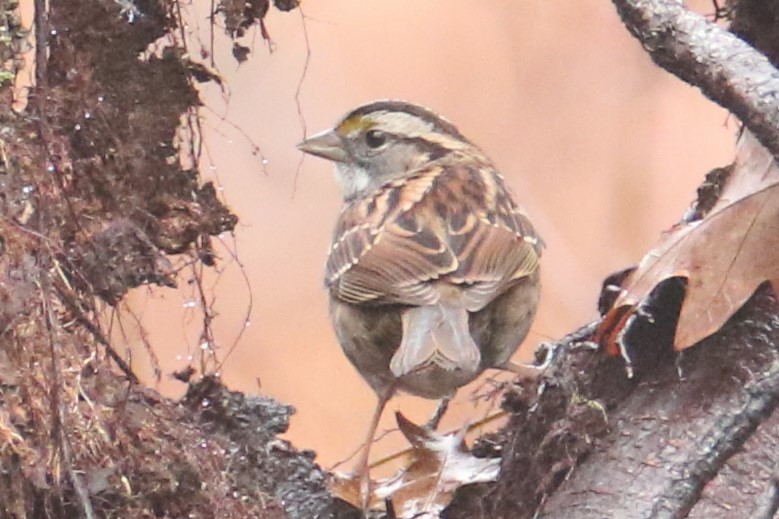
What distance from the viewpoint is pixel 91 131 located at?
3.37 m

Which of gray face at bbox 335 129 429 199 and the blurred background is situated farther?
the blurred background

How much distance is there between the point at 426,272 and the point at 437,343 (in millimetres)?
235

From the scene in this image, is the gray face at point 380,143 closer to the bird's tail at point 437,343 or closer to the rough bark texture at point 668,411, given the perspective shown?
the bird's tail at point 437,343

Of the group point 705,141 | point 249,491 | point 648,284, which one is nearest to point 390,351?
point 249,491

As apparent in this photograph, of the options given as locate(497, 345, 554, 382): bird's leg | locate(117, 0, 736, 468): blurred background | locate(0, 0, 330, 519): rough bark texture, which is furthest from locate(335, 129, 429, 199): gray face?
locate(497, 345, 554, 382): bird's leg

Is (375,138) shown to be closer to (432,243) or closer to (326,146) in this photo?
(326,146)

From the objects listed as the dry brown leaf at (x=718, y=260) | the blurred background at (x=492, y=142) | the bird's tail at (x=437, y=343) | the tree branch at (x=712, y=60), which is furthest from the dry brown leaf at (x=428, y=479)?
the blurred background at (x=492, y=142)

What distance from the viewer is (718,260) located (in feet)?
9.58

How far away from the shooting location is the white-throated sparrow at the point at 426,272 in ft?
10.5

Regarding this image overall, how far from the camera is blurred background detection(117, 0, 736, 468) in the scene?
497cm

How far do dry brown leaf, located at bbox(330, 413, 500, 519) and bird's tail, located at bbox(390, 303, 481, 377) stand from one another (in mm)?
198

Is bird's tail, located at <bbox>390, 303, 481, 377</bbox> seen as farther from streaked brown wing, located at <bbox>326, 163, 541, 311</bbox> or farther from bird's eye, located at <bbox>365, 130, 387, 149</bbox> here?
bird's eye, located at <bbox>365, 130, 387, 149</bbox>

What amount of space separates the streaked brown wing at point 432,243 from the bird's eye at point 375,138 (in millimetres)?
231

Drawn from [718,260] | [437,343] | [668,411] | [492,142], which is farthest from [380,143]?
[668,411]
